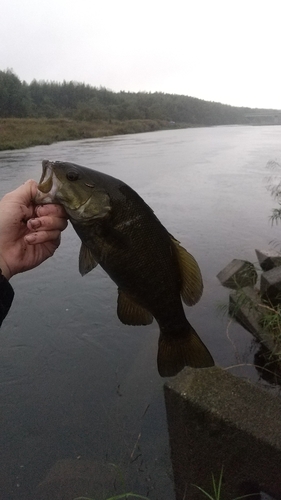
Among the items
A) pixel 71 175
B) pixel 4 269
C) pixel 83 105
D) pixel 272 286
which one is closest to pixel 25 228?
pixel 4 269

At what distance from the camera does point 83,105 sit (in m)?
90.1

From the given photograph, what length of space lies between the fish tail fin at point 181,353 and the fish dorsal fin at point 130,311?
0.55 ft

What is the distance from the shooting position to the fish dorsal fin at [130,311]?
2346mm

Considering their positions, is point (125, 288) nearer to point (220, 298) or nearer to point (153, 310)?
point (153, 310)

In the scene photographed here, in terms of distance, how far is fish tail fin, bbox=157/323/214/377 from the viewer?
92.1 inches

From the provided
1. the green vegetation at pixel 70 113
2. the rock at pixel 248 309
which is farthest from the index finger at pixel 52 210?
the green vegetation at pixel 70 113

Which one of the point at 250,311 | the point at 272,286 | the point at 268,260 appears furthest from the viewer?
the point at 268,260

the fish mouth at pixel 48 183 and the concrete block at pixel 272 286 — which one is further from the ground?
the fish mouth at pixel 48 183

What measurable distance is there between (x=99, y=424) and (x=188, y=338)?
227 centimetres

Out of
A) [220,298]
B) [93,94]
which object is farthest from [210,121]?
[220,298]

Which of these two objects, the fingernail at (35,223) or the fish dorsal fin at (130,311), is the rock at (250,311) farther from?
the fingernail at (35,223)

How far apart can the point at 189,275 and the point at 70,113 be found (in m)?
85.7

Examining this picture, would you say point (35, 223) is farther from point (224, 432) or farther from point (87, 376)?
point (87, 376)

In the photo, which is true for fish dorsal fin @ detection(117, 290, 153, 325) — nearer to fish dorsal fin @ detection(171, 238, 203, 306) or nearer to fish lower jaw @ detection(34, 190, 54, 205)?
fish dorsal fin @ detection(171, 238, 203, 306)
